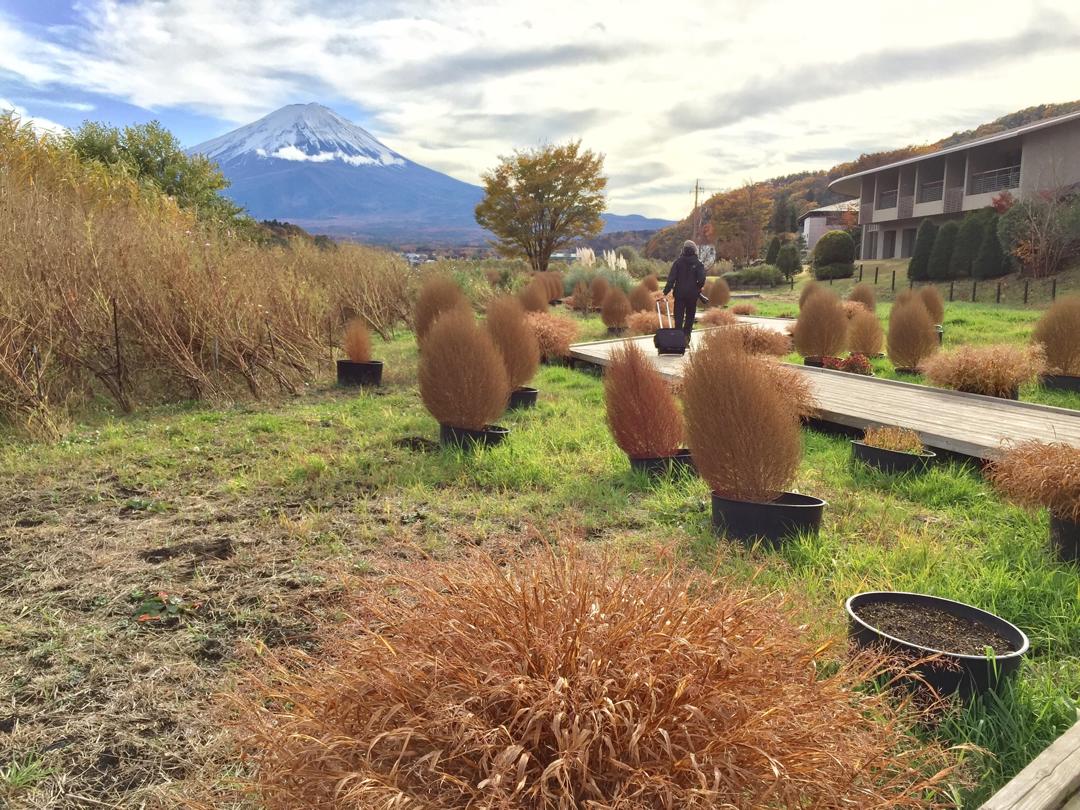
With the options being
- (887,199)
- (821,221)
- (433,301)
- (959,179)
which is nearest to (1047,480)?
(433,301)

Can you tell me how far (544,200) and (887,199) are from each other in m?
17.9

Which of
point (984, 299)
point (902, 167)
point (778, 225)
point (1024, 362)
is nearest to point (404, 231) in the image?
point (778, 225)

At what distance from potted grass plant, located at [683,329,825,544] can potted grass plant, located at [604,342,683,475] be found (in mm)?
1047

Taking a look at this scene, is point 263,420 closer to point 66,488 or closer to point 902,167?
point 66,488

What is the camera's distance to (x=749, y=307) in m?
17.6

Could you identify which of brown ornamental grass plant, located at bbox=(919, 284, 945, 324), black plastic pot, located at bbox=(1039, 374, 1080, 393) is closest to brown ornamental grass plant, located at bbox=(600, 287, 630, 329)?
brown ornamental grass plant, located at bbox=(919, 284, 945, 324)

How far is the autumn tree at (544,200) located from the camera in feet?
109

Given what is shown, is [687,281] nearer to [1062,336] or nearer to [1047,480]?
[1062,336]

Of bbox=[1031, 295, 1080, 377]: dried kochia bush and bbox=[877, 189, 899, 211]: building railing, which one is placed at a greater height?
bbox=[877, 189, 899, 211]: building railing

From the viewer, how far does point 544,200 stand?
3381 cm

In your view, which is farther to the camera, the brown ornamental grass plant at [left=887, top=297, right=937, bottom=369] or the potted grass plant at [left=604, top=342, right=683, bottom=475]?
the brown ornamental grass plant at [left=887, top=297, right=937, bottom=369]

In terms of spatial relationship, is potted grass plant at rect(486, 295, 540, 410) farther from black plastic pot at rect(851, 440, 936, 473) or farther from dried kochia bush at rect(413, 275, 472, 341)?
black plastic pot at rect(851, 440, 936, 473)

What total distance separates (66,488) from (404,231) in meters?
159

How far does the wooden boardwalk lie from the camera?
502 cm
